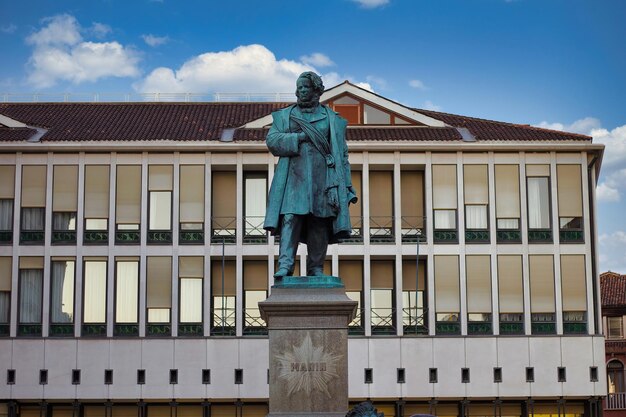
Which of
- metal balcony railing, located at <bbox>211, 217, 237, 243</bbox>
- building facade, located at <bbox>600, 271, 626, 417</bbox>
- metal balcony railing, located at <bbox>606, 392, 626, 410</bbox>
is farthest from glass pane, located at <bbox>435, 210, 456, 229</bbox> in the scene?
building facade, located at <bbox>600, 271, 626, 417</bbox>

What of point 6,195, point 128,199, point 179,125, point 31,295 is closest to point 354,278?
point 128,199

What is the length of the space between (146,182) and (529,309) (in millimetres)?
18497

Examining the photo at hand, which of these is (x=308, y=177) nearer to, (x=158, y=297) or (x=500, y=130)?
(x=158, y=297)

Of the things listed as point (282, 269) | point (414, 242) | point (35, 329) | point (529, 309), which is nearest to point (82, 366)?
point (35, 329)

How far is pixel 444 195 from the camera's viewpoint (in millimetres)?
57750

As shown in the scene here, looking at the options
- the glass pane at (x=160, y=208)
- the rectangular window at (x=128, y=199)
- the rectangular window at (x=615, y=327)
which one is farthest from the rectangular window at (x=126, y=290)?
the rectangular window at (x=615, y=327)

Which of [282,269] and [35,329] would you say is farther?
[35,329]

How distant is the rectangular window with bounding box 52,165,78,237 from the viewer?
2255 inches

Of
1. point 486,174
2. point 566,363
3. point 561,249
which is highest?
point 486,174

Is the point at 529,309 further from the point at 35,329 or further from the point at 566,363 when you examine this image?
the point at 35,329

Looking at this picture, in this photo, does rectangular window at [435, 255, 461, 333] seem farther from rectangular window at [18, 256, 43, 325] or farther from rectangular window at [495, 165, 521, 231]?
rectangular window at [18, 256, 43, 325]

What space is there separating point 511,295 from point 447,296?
116 inches

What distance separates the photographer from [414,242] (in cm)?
5728

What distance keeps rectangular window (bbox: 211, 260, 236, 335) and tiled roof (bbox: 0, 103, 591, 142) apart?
19.7ft
